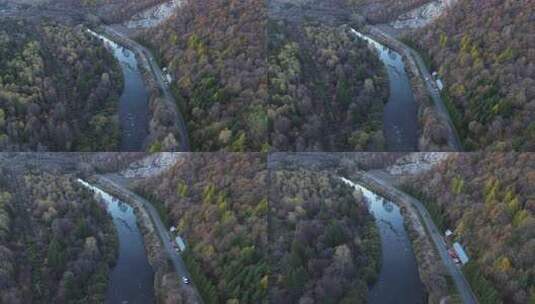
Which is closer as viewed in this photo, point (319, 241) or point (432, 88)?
point (319, 241)

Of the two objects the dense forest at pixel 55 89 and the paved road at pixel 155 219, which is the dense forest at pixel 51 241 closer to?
the paved road at pixel 155 219

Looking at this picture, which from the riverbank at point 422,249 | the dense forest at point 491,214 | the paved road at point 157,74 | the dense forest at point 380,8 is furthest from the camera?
the dense forest at point 380,8

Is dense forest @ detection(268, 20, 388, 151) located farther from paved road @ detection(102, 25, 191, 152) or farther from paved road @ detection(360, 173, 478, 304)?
paved road @ detection(102, 25, 191, 152)

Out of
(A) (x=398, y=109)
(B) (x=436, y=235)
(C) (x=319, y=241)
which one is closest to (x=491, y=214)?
(B) (x=436, y=235)

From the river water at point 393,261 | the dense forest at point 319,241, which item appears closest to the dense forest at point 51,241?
the dense forest at point 319,241

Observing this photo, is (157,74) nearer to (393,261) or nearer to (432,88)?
(432,88)

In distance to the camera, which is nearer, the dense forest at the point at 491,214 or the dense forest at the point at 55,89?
the dense forest at the point at 491,214

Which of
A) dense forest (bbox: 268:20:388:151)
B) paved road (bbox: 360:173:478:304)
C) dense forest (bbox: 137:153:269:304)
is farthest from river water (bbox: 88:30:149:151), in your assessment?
paved road (bbox: 360:173:478:304)
